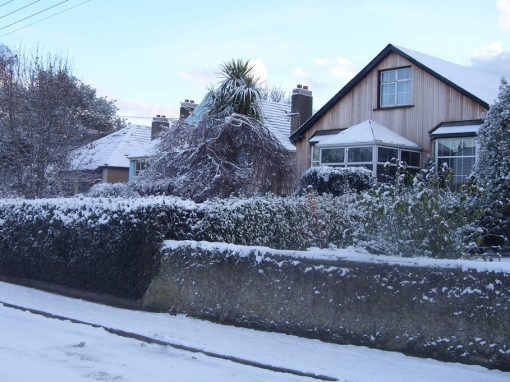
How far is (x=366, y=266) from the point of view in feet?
31.0

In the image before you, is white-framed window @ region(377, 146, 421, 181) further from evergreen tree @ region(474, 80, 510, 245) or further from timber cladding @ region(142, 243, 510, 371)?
timber cladding @ region(142, 243, 510, 371)

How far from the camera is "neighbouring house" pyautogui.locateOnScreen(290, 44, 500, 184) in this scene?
22859 mm

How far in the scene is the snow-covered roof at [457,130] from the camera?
22.1 meters

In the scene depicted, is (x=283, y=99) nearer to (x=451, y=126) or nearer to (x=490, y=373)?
(x=451, y=126)

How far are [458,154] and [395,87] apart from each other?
4.13 meters

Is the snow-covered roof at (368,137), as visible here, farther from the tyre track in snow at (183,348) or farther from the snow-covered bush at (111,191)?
the tyre track in snow at (183,348)

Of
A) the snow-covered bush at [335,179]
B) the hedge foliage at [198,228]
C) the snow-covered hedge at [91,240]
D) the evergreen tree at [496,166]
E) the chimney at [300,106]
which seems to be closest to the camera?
the hedge foliage at [198,228]

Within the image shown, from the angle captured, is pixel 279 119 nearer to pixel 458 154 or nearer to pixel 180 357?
pixel 458 154

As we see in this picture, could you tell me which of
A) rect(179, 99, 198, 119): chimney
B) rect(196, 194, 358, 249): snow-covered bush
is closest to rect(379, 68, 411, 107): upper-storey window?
rect(196, 194, 358, 249): snow-covered bush

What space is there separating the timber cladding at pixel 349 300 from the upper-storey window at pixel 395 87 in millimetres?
15672

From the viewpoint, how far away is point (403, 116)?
82.0ft

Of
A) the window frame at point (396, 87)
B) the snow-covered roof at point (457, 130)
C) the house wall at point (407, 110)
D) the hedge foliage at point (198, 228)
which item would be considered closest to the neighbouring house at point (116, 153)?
the house wall at point (407, 110)

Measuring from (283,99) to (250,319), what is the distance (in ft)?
211

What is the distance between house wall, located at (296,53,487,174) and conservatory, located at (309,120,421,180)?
547 mm
